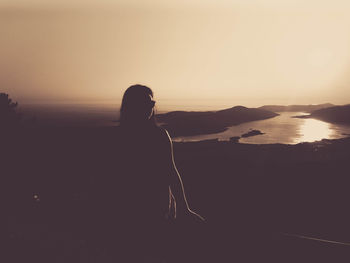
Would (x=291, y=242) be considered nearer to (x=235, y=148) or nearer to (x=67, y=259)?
(x=67, y=259)

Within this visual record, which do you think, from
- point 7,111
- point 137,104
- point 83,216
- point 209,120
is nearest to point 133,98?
point 137,104

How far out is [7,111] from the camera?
816 centimetres

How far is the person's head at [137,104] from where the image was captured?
7.91 ft

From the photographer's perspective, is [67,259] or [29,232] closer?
[67,259]

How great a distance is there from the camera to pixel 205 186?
27562 mm

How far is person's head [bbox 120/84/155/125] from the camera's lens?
241cm

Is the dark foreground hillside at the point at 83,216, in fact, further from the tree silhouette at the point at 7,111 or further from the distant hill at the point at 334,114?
the distant hill at the point at 334,114

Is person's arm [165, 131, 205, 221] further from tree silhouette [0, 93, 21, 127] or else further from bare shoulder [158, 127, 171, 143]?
tree silhouette [0, 93, 21, 127]

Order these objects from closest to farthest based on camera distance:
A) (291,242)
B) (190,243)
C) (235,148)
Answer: (291,242) < (190,243) < (235,148)

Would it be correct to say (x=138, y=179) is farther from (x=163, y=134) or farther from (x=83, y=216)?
(x=83, y=216)

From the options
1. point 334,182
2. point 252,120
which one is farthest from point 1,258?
point 252,120

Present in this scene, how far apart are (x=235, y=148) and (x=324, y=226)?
108 feet

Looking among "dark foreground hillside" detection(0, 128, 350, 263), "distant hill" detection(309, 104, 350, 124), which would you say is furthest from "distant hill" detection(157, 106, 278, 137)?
"dark foreground hillside" detection(0, 128, 350, 263)

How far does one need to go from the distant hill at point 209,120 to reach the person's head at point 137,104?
76.1 metres
